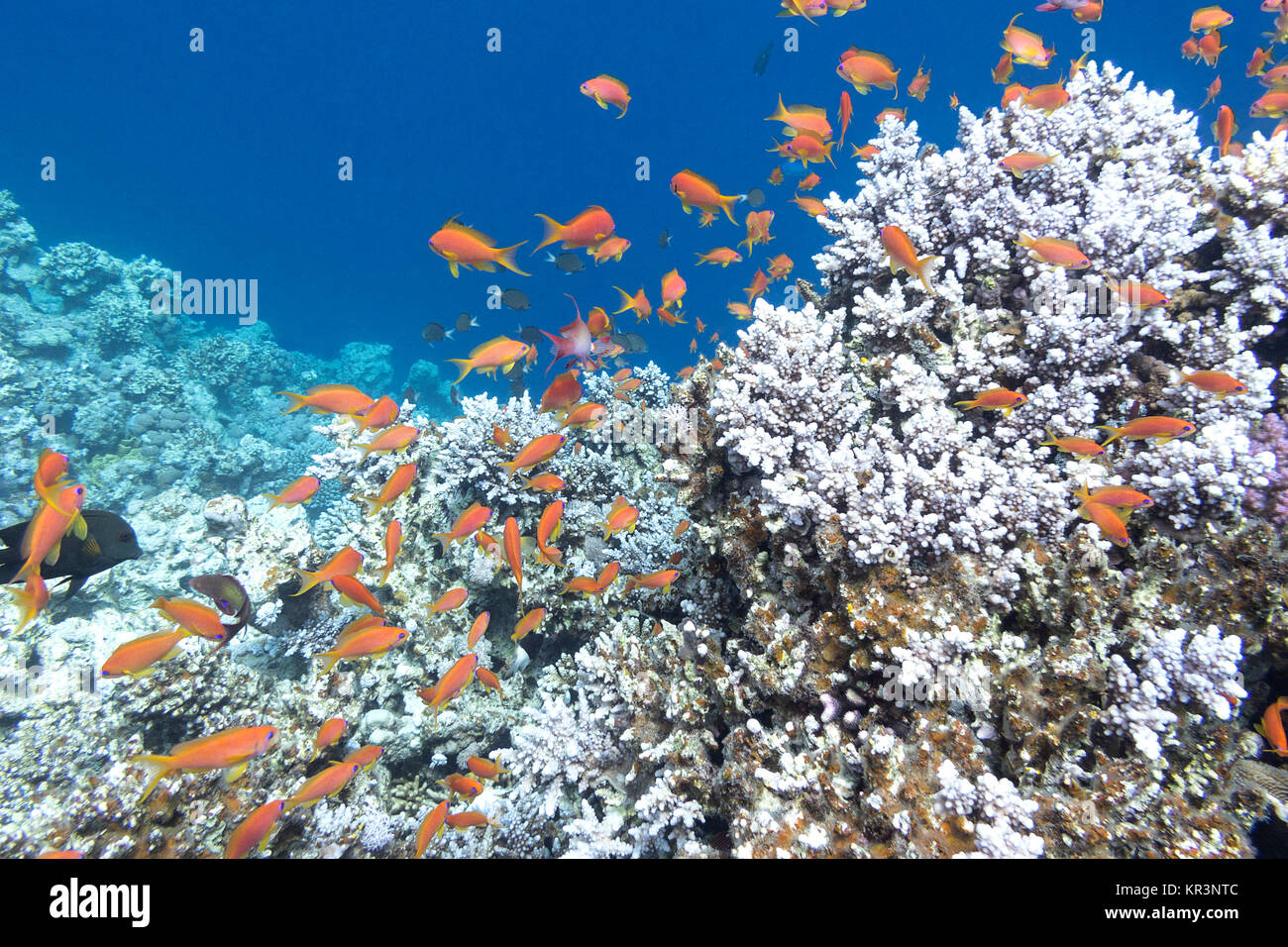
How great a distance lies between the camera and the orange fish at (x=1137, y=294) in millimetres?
2709

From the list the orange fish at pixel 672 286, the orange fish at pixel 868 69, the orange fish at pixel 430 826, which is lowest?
the orange fish at pixel 430 826

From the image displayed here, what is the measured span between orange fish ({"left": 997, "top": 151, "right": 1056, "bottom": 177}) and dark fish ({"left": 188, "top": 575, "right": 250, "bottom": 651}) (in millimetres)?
5936

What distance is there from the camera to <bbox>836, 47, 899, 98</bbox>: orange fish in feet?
15.2

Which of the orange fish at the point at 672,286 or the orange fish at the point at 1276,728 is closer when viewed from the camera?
the orange fish at the point at 1276,728

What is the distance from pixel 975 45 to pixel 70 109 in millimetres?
116467

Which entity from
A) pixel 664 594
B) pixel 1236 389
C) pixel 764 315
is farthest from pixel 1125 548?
pixel 664 594

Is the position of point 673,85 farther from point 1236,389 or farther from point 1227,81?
point 1236,389

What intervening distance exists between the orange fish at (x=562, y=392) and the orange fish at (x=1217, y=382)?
11.3ft

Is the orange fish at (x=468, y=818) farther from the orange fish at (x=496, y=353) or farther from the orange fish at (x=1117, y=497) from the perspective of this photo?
the orange fish at (x=1117, y=497)

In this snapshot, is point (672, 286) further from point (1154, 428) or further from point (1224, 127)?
point (1224, 127)

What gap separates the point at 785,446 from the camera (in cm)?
284

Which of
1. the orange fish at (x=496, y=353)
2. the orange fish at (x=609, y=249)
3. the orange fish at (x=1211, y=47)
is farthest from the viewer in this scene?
the orange fish at (x=1211, y=47)

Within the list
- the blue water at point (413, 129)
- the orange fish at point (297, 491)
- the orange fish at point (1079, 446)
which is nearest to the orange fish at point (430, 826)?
the orange fish at point (297, 491)

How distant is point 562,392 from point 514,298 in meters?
4.58
